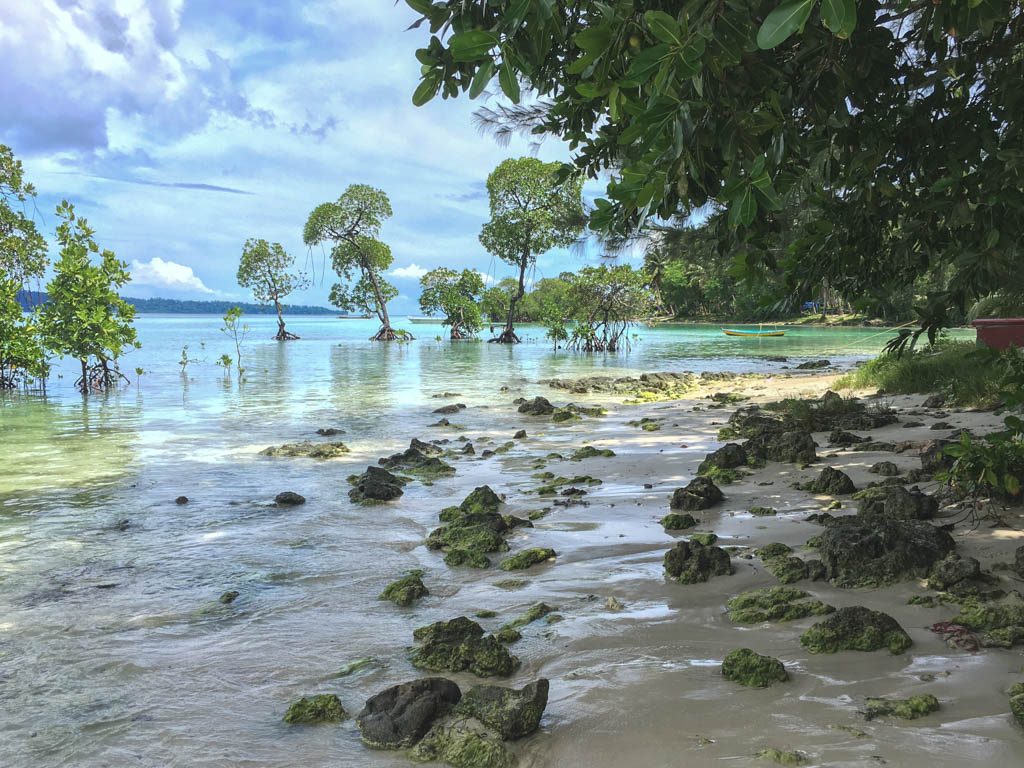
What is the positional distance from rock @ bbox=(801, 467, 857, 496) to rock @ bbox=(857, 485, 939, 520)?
486 millimetres

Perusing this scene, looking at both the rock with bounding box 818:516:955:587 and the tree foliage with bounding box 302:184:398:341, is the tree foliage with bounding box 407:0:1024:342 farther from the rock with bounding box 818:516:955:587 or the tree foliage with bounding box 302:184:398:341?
the tree foliage with bounding box 302:184:398:341

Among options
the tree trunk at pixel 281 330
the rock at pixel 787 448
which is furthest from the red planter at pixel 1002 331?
the tree trunk at pixel 281 330

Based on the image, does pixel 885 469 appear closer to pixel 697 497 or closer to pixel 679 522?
pixel 697 497

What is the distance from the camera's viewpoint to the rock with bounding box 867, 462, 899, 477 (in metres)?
5.44

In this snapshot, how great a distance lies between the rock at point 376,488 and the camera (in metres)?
6.51

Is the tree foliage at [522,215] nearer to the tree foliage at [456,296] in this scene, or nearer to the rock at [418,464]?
the tree foliage at [456,296]

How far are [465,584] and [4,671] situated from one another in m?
2.39

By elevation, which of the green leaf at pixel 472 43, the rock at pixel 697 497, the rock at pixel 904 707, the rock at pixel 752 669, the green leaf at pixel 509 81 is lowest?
the rock at pixel 752 669

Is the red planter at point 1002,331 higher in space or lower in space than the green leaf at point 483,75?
lower

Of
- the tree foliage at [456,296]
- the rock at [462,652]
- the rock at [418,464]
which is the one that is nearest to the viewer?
the rock at [462,652]

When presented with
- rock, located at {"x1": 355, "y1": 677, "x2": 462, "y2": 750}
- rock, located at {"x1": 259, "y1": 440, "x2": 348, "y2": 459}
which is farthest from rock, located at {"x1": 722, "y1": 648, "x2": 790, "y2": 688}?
rock, located at {"x1": 259, "y1": 440, "x2": 348, "y2": 459}

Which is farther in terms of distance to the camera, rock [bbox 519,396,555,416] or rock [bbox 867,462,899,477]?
rock [bbox 519,396,555,416]

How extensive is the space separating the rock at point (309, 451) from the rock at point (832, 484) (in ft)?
19.7

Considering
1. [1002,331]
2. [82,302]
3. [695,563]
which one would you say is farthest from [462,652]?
[82,302]
